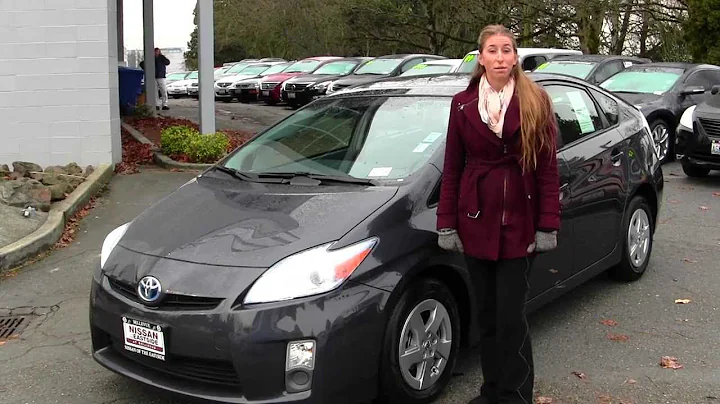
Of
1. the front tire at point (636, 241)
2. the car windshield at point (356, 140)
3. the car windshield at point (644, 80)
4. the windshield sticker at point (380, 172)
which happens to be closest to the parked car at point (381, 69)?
the car windshield at point (644, 80)

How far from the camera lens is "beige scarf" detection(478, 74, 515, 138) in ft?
10.2

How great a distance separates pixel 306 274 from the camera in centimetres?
319

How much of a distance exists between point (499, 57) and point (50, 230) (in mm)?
5100

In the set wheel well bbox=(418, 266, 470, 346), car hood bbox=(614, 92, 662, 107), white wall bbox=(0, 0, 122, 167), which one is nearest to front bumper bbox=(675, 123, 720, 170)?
car hood bbox=(614, 92, 662, 107)

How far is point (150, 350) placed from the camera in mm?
3309

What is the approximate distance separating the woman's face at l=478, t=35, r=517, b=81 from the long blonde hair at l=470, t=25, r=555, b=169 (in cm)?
3

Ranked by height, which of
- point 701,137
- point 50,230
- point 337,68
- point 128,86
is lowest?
point 50,230

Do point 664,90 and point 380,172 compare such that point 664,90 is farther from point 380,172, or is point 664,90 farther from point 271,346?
point 271,346

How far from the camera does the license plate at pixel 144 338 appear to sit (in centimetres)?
326

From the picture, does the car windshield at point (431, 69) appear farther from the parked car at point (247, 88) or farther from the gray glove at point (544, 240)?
the gray glove at point (544, 240)

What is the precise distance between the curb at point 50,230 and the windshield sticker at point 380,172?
3719mm

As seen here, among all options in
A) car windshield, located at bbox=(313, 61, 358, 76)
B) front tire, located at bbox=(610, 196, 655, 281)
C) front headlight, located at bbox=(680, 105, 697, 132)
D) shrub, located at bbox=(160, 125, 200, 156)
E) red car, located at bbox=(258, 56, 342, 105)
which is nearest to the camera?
→ front tire, located at bbox=(610, 196, 655, 281)

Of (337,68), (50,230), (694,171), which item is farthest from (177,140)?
(337,68)

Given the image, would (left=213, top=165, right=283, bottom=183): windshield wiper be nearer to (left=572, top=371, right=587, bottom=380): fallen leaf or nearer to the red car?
(left=572, top=371, right=587, bottom=380): fallen leaf
